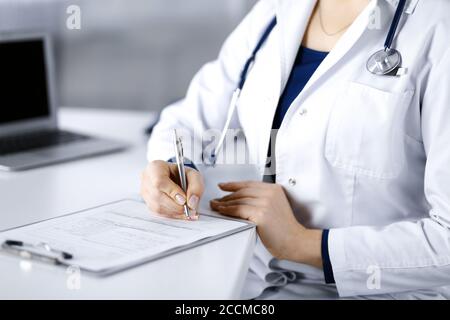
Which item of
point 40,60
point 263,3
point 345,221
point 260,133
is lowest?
point 345,221

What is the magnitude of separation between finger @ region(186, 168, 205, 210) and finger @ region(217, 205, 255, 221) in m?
0.05

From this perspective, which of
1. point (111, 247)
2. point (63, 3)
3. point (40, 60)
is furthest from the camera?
point (63, 3)

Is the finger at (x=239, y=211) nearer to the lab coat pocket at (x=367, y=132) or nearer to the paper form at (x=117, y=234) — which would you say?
the paper form at (x=117, y=234)

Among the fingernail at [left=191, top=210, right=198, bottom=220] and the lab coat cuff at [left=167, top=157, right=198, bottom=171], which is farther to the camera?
the lab coat cuff at [left=167, top=157, right=198, bottom=171]

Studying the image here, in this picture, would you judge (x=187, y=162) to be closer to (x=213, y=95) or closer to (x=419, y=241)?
(x=213, y=95)

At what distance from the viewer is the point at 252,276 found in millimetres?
1215

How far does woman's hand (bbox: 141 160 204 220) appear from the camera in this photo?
104 cm

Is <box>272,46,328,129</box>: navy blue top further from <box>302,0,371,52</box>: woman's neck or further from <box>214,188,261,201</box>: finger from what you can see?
<box>214,188,261,201</box>: finger

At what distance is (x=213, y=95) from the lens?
143 cm

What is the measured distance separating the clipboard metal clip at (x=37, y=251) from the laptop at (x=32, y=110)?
1.88 feet

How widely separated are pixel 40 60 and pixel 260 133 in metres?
0.78

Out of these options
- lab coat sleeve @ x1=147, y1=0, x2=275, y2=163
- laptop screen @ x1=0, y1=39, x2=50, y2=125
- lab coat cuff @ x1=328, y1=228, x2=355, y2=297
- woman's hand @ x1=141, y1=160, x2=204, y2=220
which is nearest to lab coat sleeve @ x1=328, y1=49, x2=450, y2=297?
lab coat cuff @ x1=328, y1=228, x2=355, y2=297
